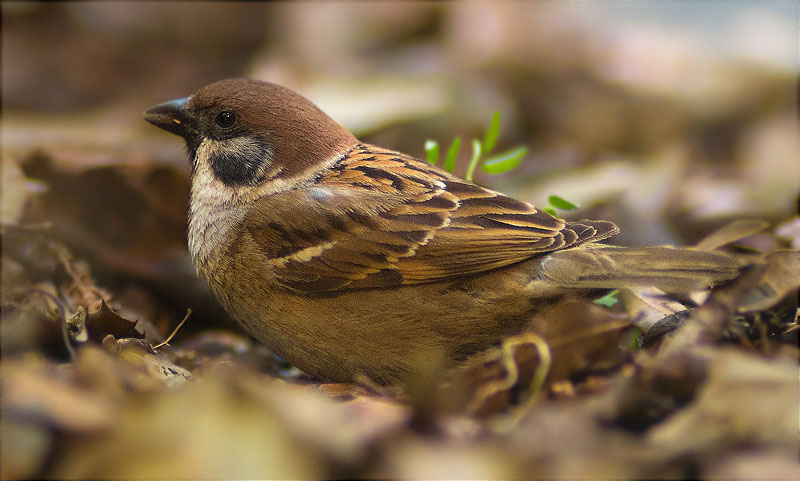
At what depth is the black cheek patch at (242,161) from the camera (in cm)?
339

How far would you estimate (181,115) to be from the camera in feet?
11.5

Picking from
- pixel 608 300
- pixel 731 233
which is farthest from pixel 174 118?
pixel 731 233

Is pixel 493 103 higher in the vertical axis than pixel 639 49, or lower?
lower

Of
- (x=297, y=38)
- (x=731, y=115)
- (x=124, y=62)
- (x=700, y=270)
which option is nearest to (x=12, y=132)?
(x=124, y=62)

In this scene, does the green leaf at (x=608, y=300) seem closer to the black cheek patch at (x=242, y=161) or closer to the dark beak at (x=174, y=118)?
the black cheek patch at (x=242, y=161)

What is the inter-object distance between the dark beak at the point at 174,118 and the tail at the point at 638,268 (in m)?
1.63

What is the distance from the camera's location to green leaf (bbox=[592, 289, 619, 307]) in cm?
312

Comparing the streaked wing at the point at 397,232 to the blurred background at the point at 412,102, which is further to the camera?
the blurred background at the point at 412,102

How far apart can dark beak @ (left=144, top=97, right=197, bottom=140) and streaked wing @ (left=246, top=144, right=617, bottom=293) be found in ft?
1.87

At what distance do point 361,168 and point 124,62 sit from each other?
4991 millimetres

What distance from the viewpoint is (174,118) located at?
353cm

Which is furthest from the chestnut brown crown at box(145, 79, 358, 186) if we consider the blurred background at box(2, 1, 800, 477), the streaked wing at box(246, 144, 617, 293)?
the blurred background at box(2, 1, 800, 477)

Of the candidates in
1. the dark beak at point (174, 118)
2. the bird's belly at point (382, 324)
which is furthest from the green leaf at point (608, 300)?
the dark beak at point (174, 118)

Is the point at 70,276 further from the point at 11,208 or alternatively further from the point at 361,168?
the point at 361,168
